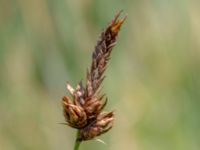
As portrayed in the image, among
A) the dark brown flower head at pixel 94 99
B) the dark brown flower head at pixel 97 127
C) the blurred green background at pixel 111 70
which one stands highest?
the dark brown flower head at pixel 94 99

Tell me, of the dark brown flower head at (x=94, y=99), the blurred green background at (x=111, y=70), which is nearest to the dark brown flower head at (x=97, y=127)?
the dark brown flower head at (x=94, y=99)

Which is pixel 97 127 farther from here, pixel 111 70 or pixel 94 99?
pixel 111 70

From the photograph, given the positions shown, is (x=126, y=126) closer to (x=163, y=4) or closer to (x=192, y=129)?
(x=192, y=129)

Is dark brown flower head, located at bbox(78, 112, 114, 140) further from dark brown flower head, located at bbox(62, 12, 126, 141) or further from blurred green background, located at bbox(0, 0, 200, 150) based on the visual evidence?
blurred green background, located at bbox(0, 0, 200, 150)

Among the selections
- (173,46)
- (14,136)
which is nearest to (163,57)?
(173,46)

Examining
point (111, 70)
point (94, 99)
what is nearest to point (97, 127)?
point (94, 99)

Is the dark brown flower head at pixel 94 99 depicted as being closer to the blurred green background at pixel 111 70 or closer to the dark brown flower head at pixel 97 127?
the dark brown flower head at pixel 97 127

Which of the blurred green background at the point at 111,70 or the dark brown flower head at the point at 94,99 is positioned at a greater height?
the dark brown flower head at the point at 94,99
